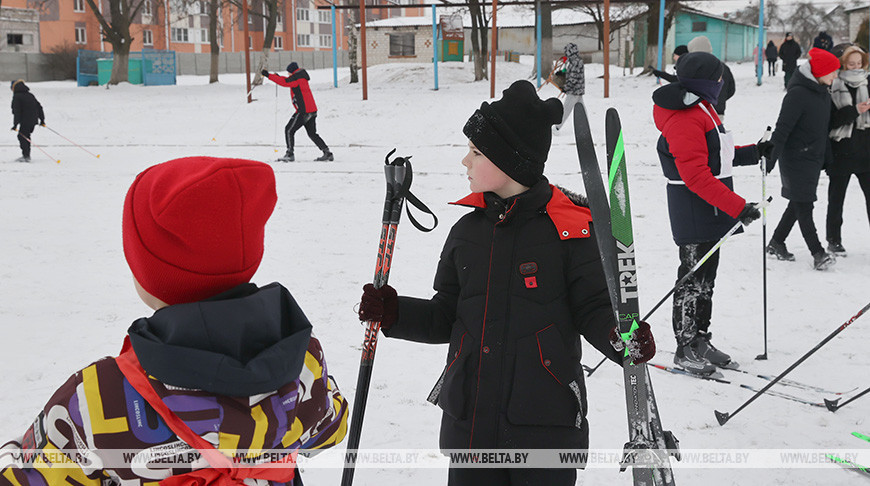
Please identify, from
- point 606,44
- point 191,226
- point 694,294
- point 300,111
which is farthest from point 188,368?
point 606,44

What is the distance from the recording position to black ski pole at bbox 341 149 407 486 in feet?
7.26

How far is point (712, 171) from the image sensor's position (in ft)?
13.5

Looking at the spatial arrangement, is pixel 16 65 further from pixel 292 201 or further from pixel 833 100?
pixel 833 100

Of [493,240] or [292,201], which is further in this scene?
[292,201]

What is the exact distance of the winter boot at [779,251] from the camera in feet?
21.8

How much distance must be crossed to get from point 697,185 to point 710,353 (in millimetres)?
1047

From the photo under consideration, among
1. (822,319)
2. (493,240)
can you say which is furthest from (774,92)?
(493,240)

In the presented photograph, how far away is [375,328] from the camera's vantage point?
227 centimetres

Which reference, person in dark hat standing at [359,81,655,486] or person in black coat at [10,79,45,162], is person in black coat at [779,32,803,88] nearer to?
person in black coat at [10,79,45,162]

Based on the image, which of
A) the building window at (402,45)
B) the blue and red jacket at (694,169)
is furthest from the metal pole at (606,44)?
the building window at (402,45)

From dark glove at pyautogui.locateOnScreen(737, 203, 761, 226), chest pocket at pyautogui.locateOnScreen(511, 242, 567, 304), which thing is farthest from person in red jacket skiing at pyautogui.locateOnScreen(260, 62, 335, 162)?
chest pocket at pyautogui.locateOnScreen(511, 242, 567, 304)

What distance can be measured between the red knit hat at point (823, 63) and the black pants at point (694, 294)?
2.42 meters

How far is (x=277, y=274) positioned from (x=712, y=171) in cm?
361

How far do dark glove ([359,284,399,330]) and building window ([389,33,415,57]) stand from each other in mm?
40410
